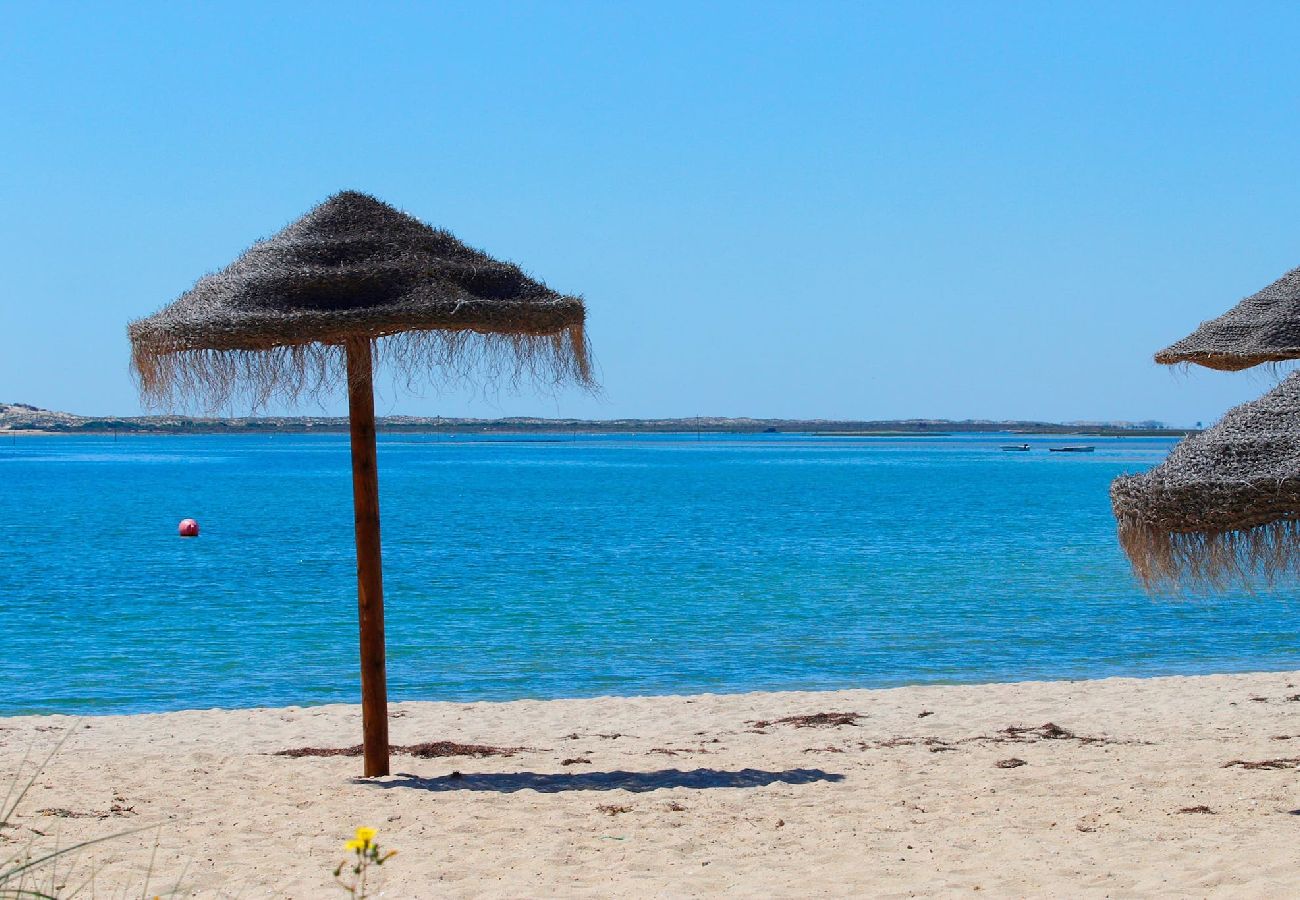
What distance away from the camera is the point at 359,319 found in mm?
6965

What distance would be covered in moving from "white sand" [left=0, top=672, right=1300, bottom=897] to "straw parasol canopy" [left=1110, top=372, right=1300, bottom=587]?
4.18 ft

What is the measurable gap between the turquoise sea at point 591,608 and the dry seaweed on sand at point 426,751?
13.5 feet

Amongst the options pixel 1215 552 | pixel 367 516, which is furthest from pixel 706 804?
pixel 1215 552

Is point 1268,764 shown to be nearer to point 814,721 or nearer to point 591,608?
point 814,721

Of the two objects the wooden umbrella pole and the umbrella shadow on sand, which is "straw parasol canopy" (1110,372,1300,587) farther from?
the wooden umbrella pole

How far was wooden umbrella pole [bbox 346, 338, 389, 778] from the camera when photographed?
7430mm

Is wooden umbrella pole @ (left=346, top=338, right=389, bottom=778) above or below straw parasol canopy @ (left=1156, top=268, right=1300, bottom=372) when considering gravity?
below

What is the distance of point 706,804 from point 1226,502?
308 cm

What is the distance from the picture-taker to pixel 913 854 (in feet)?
A: 20.0

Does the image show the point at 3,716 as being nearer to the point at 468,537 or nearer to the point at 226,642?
the point at 226,642

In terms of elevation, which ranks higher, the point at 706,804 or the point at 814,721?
the point at 706,804

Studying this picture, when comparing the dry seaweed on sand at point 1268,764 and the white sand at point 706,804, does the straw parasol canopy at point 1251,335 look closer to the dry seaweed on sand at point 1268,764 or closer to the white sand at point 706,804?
the white sand at point 706,804

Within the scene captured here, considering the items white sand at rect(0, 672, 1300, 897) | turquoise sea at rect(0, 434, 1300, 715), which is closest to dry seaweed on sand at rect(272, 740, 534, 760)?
white sand at rect(0, 672, 1300, 897)

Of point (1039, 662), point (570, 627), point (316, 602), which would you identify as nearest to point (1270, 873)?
point (1039, 662)
